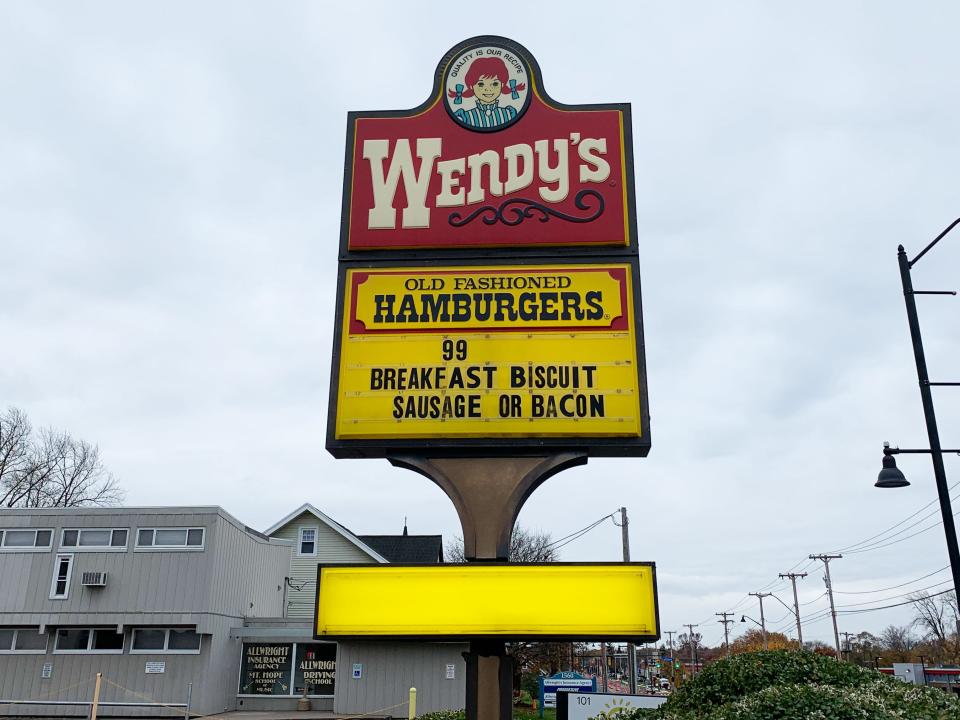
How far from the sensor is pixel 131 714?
981 inches

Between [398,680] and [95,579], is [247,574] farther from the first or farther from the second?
[398,680]

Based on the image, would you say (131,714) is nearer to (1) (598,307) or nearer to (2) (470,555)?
(2) (470,555)

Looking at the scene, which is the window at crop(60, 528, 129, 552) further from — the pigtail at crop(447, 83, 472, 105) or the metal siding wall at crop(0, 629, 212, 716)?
the pigtail at crop(447, 83, 472, 105)

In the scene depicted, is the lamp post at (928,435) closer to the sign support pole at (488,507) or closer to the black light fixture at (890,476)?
the black light fixture at (890,476)

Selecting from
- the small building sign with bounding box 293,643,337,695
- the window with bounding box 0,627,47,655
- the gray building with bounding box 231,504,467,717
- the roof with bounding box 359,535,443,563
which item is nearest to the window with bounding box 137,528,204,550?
the gray building with bounding box 231,504,467,717

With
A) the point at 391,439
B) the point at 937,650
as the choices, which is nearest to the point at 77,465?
the point at 391,439

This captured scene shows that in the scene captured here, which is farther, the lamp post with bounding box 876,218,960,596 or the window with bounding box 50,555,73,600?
the window with bounding box 50,555,73,600

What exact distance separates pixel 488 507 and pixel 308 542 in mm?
28496

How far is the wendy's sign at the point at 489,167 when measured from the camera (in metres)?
10.1

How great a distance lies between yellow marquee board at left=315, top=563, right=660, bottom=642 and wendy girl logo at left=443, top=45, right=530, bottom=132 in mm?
6116

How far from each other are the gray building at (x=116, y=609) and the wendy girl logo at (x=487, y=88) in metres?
20.4

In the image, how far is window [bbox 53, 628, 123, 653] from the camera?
2609 centimetres

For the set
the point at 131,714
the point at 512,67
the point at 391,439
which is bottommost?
the point at 131,714

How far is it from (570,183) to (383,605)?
5911mm
